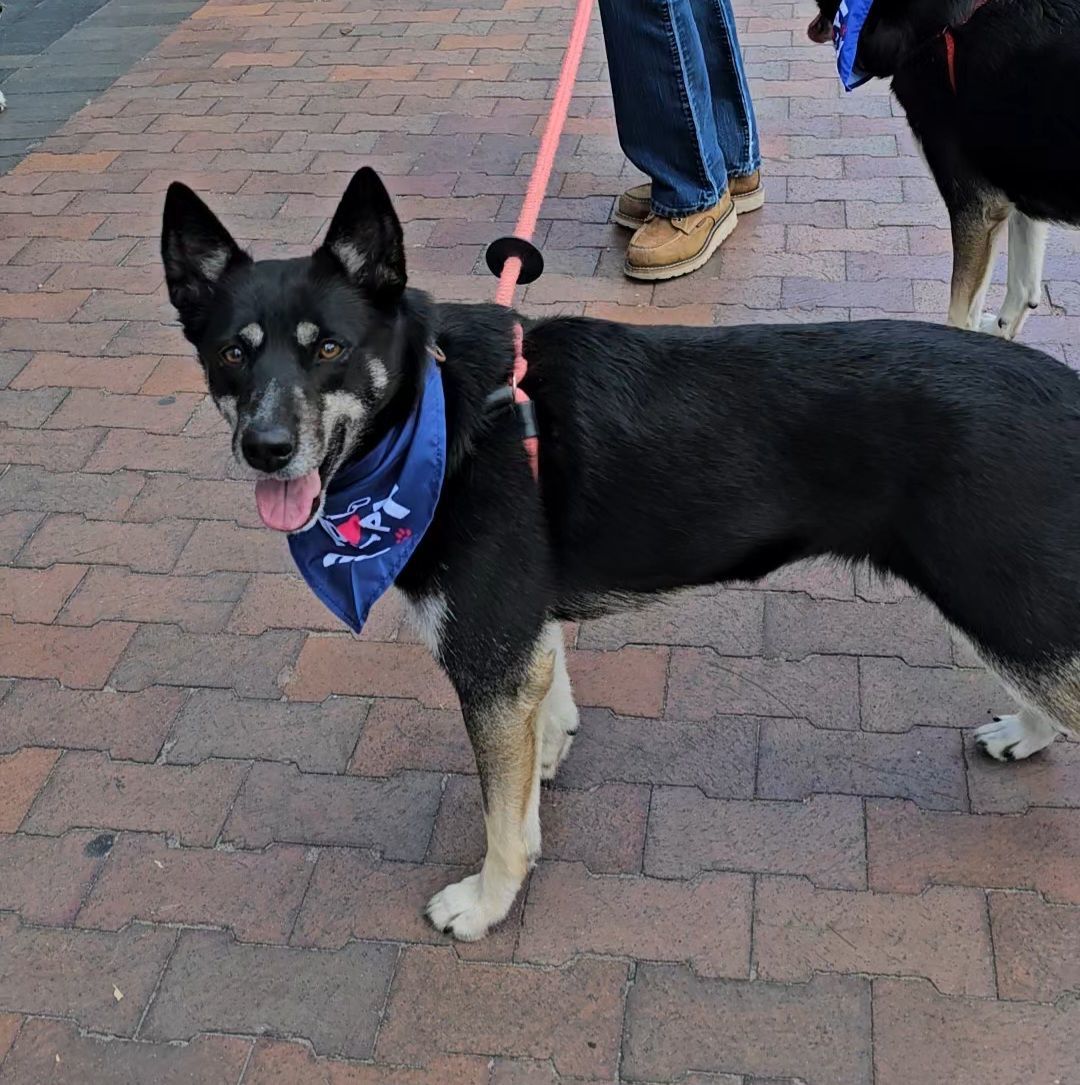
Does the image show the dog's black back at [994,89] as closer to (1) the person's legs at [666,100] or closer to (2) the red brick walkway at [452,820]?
(2) the red brick walkway at [452,820]

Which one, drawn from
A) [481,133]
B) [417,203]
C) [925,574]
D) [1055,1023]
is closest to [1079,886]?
[1055,1023]

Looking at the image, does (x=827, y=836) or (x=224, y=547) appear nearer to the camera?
(x=827, y=836)

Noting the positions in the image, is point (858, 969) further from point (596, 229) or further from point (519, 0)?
point (519, 0)

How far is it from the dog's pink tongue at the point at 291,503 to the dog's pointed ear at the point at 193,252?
448 mm

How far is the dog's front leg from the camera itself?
248 cm

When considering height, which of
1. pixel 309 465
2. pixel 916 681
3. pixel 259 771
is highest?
pixel 309 465

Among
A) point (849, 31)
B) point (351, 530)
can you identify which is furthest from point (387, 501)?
point (849, 31)

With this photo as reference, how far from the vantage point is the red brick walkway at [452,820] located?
2410mm

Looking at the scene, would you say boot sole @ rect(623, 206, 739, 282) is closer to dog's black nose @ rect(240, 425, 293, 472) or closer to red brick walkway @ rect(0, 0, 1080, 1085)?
red brick walkway @ rect(0, 0, 1080, 1085)

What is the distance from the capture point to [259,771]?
3.04 metres

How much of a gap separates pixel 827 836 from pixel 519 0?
6888mm

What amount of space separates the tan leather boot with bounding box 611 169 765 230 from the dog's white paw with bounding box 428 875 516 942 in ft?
11.4

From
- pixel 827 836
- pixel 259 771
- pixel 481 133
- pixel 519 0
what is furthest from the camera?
pixel 519 0

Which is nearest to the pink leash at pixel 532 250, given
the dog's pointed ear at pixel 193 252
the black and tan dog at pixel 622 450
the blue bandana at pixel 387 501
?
the black and tan dog at pixel 622 450
